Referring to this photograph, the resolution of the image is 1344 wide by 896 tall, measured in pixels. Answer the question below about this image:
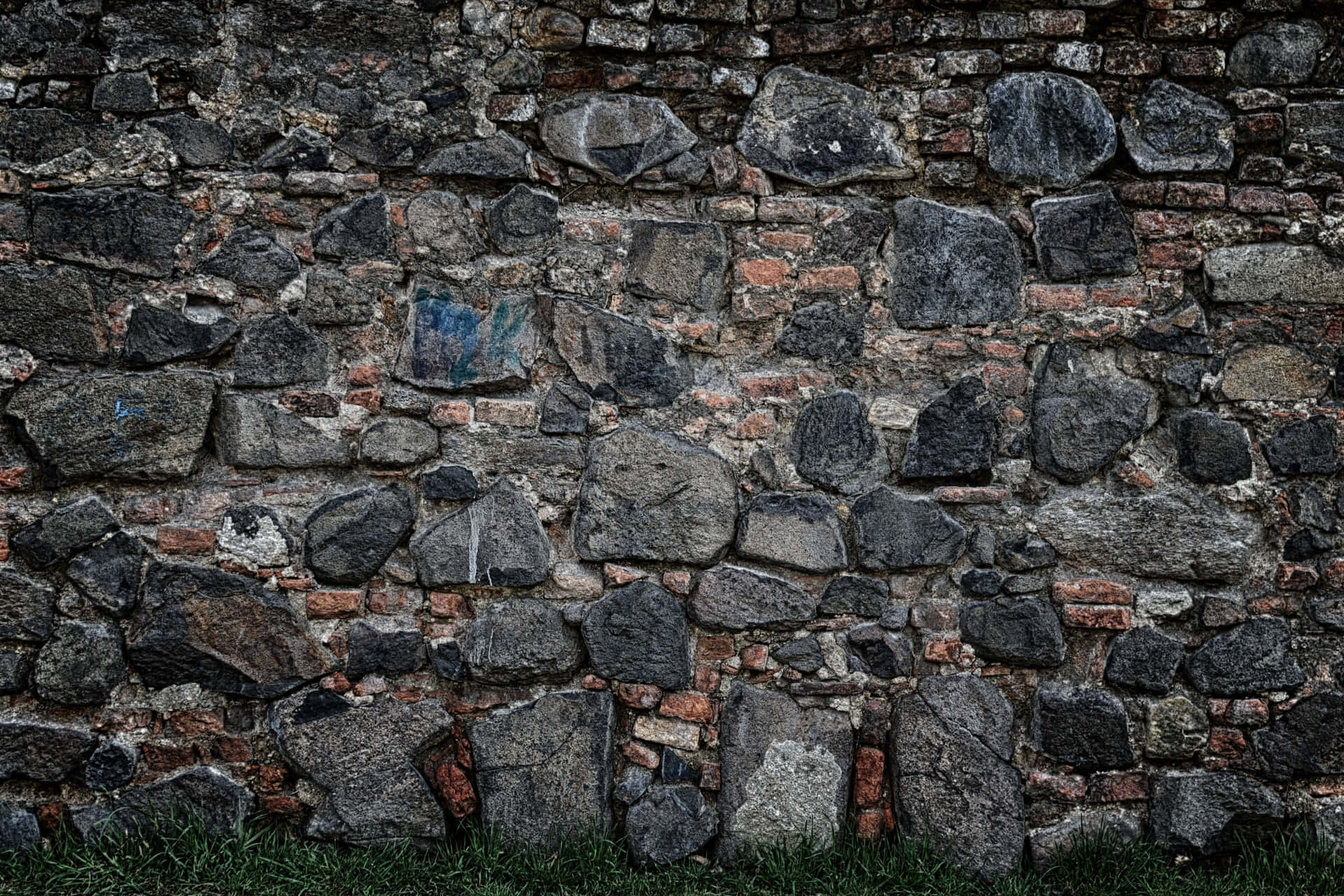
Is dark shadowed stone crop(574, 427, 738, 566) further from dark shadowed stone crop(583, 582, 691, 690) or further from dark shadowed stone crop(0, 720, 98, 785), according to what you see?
dark shadowed stone crop(0, 720, 98, 785)

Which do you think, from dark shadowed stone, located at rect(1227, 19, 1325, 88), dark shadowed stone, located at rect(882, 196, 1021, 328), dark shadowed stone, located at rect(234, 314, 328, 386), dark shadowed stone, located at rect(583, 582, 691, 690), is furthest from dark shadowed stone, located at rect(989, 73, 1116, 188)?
dark shadowed stone, located at rect(234, 314, 328, 386)

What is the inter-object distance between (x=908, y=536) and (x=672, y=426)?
2.28 feet

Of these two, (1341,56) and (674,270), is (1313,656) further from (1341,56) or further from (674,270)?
(674,270)

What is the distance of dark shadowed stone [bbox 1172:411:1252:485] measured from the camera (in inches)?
97.3

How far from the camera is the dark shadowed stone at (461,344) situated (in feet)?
8.21

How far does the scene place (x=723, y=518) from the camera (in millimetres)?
2514

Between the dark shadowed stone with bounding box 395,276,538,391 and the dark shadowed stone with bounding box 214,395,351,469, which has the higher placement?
the dark shadowed stone with bounding box 395,276,538,391

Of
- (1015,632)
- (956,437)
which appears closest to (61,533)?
(956,437)

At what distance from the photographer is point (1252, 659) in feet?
8.07

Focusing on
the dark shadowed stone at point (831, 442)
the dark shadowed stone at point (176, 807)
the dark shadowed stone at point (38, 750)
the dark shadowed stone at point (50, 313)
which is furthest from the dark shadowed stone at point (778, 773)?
the dark shadowed stone at point (50, 313)

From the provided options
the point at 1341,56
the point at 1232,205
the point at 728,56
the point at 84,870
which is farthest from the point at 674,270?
the point at 84,870

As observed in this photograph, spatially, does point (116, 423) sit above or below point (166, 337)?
below

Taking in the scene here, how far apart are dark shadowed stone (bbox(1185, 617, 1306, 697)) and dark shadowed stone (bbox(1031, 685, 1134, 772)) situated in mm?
268

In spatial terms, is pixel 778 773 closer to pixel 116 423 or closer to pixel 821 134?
pixel 821 134
